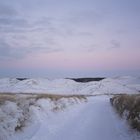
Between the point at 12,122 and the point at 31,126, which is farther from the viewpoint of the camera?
the point at 31,126

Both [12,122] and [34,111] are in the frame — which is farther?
[34,111]

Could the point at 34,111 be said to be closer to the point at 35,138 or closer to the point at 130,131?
the point at 35,138

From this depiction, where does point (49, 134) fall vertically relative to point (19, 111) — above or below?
below

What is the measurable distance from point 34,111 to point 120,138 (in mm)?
6598

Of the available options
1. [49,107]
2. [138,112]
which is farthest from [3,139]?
[49,107]

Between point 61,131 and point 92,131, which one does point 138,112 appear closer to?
point 92,131

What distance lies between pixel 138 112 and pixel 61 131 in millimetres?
4795

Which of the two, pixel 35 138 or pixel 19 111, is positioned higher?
pixel 19 111

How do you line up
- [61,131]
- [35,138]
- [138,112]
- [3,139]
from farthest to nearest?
[138,112] < [61,131] < [35,138] < [3,139]

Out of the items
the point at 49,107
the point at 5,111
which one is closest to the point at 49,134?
the point at 5,111

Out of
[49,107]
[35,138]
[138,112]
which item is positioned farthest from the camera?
[49,107]

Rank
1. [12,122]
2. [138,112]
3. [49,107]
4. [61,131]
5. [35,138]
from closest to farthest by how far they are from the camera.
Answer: [35,138]
[12,122]
[61,131]
[138,112]
[49,107]

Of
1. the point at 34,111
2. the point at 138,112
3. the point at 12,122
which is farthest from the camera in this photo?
the point at 34,111

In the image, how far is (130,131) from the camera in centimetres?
1448
